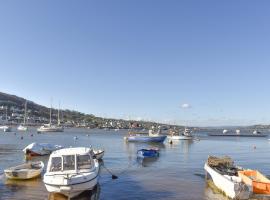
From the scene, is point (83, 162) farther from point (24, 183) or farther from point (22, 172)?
point (22, 172)

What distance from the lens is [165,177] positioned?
44.2 meters

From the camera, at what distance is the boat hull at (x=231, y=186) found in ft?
100

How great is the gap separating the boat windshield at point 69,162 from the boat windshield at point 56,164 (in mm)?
376

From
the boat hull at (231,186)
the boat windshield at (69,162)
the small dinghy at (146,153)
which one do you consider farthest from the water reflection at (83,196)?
the small dinghy at (146,153)

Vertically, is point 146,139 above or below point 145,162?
above

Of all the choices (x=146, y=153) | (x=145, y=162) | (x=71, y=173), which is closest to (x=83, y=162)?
(x=71, y=173)

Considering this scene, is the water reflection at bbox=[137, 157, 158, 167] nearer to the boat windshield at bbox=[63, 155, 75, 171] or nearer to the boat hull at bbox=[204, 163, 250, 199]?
the boat hull at bbox=[204, 163, 250, 199]

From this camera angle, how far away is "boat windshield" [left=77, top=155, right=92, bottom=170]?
106ft

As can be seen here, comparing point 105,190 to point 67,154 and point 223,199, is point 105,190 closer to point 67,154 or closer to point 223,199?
point 67,154

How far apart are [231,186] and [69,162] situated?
1369cm

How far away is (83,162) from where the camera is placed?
32.6m

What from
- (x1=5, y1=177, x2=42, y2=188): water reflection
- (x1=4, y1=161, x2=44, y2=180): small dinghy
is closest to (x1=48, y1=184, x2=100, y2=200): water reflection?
(x1=5, y1=177, x2=42, y2=188): water reflection

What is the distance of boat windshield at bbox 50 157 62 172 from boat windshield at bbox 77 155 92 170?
1538mm

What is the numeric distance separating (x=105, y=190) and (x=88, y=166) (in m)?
4.80
